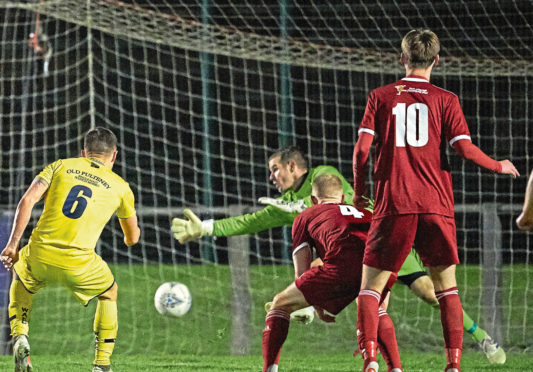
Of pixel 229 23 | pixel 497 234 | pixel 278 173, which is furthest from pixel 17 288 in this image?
pixel 229 23

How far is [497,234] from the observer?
8.27m

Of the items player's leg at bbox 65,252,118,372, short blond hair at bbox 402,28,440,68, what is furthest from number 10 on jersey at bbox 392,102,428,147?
player's leg at bbox 65,252,118,372

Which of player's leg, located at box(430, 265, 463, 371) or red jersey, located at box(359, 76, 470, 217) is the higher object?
red jersey, located at box(359, 76, 470, 217)

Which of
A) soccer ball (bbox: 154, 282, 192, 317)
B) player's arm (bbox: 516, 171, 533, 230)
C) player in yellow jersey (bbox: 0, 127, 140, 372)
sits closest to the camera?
player's arm (bbox: 516, 171, 533, 230)

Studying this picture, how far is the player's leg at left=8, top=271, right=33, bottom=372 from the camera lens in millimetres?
5207

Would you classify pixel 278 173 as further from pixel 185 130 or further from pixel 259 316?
pixel 185 130

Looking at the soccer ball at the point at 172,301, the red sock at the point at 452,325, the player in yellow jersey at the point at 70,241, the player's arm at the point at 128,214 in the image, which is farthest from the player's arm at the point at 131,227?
the red sock at the point at 452,325

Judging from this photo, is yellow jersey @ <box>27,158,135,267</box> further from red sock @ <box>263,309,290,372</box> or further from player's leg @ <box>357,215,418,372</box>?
player's leg @ <box>357,215,418,372</box>

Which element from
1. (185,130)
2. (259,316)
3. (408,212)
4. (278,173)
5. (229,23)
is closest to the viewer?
(408,212)

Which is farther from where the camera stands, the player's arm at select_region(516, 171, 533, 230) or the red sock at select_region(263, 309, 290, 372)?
the red sock at select_region(263, 309, 290, 372)

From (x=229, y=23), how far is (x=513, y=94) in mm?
3745

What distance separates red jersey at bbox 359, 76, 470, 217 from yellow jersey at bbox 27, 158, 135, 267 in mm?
1757

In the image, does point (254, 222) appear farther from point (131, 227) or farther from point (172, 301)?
point (172, 301)

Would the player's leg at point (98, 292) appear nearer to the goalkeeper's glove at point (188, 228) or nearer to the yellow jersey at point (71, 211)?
the yellow jersey at point (71, 211)
